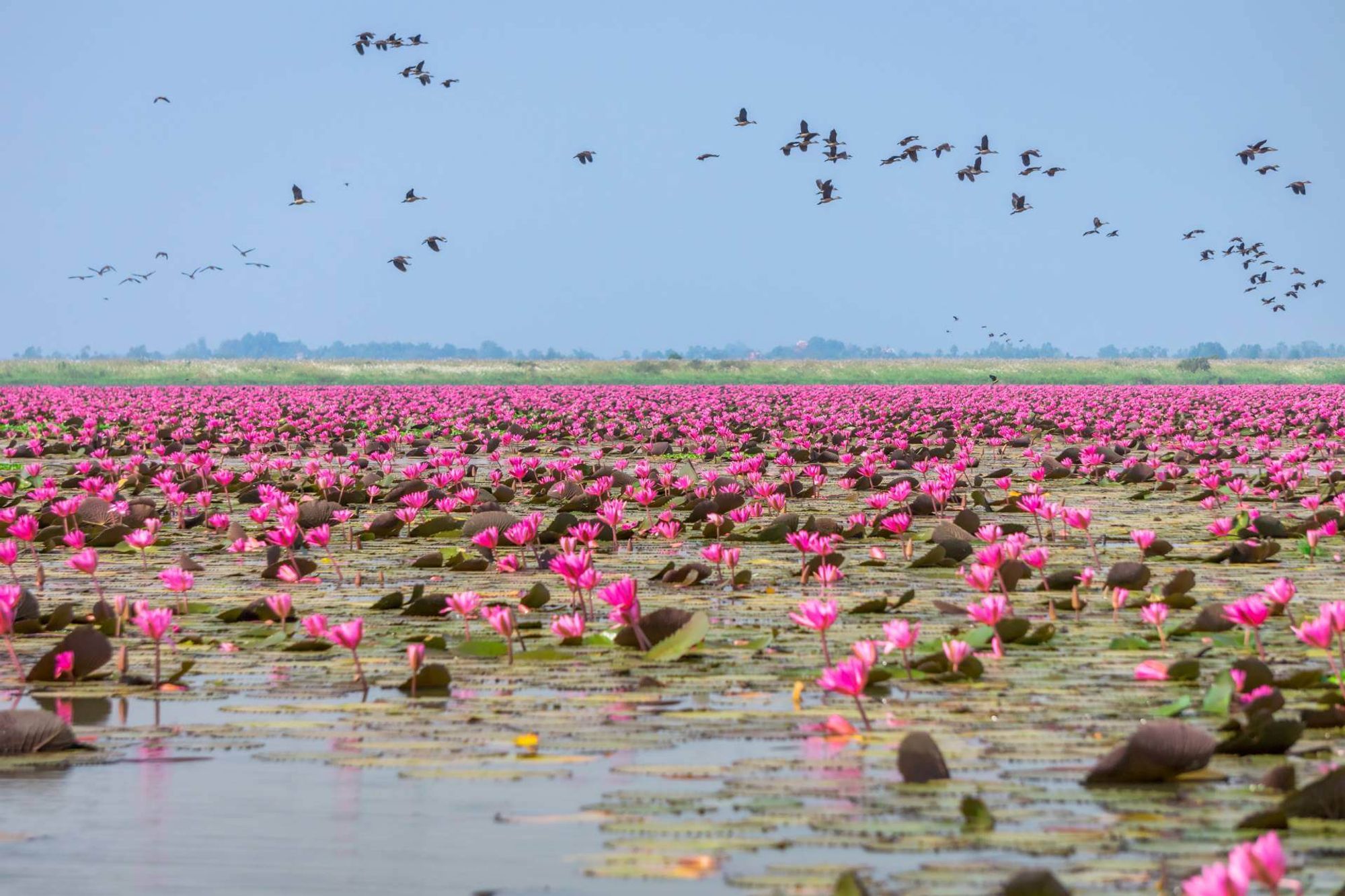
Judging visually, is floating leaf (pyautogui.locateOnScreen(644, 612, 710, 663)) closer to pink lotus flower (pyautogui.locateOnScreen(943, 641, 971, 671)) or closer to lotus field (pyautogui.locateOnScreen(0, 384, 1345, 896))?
lotus field (pyautogui.locateOnScreen(0, 384, 1345, 896))

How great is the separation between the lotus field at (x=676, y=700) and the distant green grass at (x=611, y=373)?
59611mm

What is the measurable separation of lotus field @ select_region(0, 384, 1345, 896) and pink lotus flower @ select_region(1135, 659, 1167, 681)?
33 millimetres

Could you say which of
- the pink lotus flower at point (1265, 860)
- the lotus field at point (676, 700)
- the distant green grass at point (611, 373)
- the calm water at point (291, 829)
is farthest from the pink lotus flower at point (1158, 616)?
the distant green grass at point (611, 373)

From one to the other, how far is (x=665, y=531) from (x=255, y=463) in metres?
7.49

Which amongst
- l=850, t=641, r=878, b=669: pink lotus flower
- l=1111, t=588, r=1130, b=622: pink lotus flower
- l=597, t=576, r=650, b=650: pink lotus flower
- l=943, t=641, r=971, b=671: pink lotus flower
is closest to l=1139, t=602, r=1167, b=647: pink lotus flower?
l=1111, t=588, r=1130, b=622: pink lotus flower

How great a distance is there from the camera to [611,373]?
249 feet

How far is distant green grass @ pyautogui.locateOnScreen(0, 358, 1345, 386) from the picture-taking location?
7100 cm

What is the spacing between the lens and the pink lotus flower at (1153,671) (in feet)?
17.1

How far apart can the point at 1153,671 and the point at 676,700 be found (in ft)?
5.70

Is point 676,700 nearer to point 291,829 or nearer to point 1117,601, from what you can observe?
point 291,829

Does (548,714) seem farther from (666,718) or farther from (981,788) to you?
(981,788)

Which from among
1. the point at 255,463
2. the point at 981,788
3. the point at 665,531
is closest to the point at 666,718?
the point at 981,788

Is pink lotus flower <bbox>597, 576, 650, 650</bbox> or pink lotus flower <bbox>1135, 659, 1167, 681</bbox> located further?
pink lotus flower <bbox>597, 576, 650, 650</bbox>

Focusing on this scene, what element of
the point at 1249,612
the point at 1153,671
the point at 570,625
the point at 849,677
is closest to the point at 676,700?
the point at 570,625
